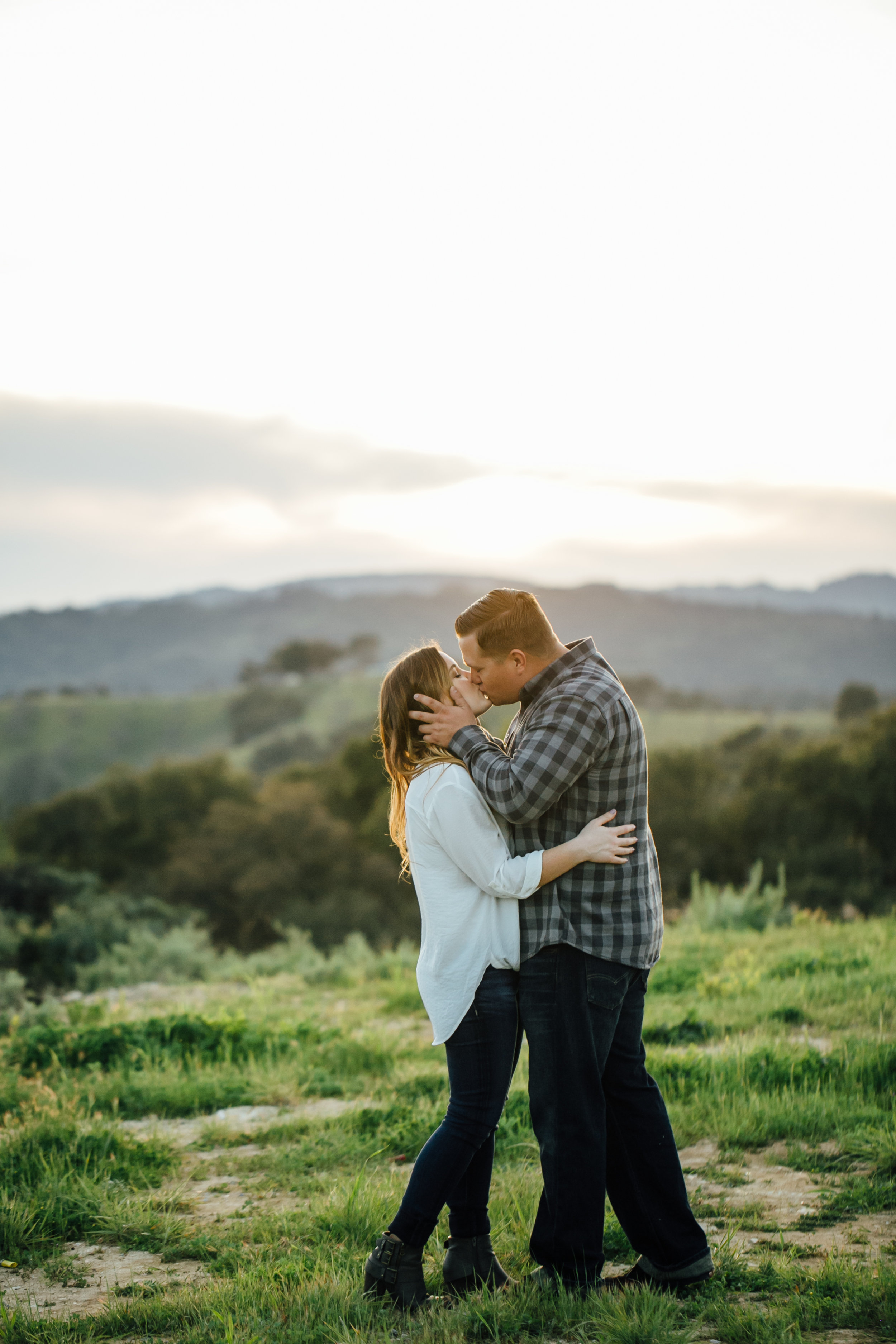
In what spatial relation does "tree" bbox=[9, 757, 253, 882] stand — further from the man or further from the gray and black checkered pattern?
the gray and black checkered pattern

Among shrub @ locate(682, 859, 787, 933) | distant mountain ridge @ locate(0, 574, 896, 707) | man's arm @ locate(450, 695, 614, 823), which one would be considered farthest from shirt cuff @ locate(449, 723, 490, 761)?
distant mountain ridge @ locate(0, 574, 896, 707)

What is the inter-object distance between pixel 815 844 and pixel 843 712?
2418cm

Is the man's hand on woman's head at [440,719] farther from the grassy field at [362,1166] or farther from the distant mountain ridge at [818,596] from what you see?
the distant mountain ridge at [818,596]

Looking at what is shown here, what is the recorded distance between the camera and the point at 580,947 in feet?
9.57

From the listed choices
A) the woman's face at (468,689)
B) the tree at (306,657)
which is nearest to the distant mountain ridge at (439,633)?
the tree at (306,657)

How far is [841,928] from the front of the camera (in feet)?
29.4

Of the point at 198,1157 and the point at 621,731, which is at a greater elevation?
the point at 621,731

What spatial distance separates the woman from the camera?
9.58 ft

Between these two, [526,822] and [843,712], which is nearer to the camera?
[526,822]

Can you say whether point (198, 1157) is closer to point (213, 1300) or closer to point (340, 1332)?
point (213, 1300)

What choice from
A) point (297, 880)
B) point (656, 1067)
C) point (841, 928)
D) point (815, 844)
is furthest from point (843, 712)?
point (656, 1067)

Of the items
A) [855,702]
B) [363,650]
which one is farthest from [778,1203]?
[363,650]

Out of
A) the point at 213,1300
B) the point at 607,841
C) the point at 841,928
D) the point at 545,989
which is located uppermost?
the point at 607,841

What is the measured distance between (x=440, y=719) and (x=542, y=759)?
0.35m
